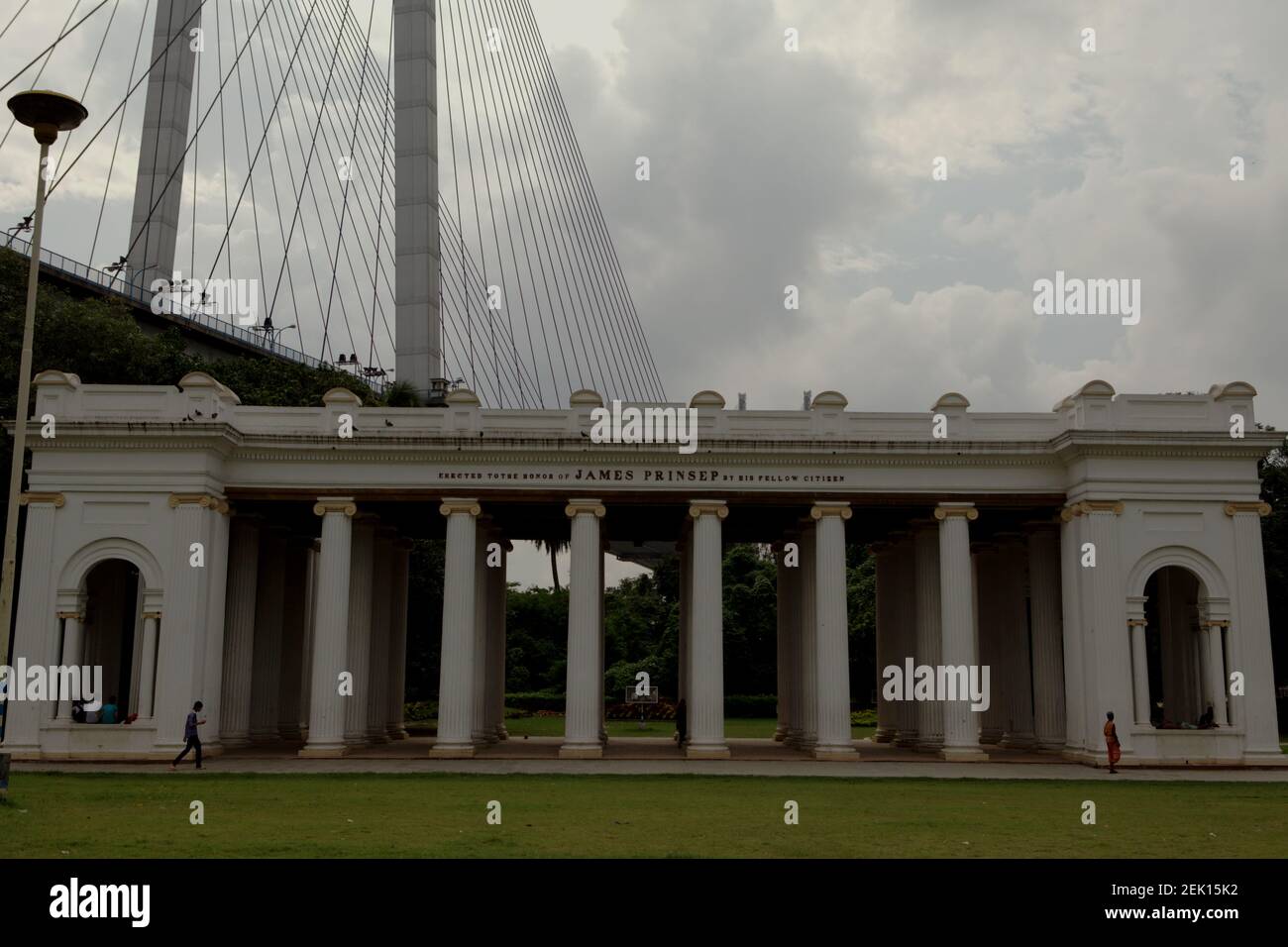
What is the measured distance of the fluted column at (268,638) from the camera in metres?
41.0

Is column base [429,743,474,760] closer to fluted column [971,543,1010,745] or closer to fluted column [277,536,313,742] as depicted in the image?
fluted column [277,536,313,742]

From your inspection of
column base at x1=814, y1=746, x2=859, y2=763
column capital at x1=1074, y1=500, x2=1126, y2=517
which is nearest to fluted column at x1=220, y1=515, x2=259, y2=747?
column base at x1=814, y1=746, x2=859, y2=763

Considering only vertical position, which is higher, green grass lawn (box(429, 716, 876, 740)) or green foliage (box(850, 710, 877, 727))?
green foliage (box(850, 710, 877, 727))

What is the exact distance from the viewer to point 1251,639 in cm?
3469

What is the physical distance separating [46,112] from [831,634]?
24712mm

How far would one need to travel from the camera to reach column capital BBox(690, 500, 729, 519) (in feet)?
120

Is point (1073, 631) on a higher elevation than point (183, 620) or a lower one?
lower

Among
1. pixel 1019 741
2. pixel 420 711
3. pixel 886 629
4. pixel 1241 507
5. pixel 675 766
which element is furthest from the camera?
pixel 420 711

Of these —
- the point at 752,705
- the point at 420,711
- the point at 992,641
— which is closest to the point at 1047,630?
the point at 992,641

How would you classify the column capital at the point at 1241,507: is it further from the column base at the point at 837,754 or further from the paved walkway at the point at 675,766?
the column base at the point at 837,754

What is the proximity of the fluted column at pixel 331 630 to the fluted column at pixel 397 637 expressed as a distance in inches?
293

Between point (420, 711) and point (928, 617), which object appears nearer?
point (928, 617)

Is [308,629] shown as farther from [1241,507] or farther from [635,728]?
[1241,507]

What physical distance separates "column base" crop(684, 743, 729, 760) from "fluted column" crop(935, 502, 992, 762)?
21.6 feet
